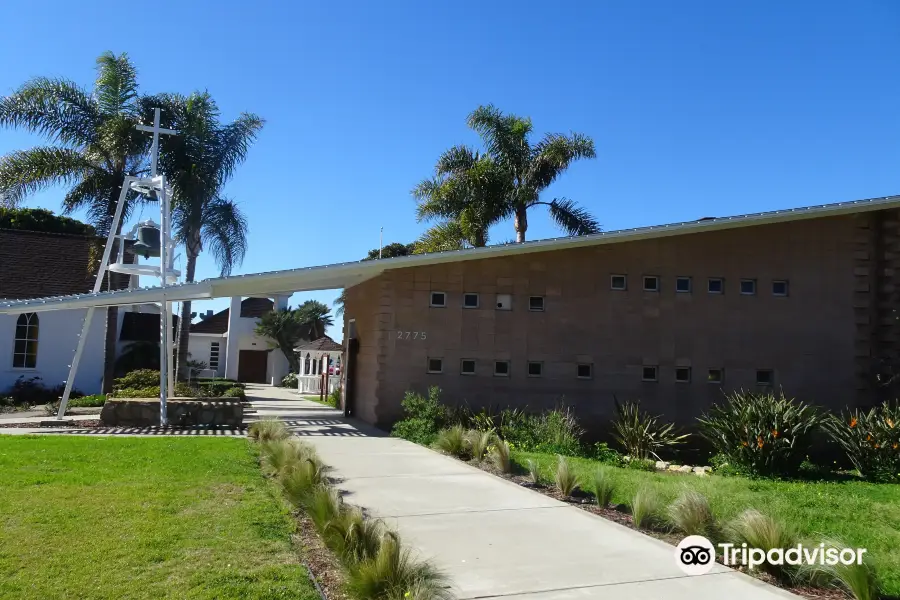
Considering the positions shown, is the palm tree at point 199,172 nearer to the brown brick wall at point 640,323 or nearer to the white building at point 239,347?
the brown brick wall at point 640,323

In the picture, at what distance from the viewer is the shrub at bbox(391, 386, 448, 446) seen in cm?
1422

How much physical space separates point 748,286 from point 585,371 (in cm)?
464

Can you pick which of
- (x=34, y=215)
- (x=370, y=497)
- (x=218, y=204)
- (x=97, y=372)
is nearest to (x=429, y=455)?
(x=370, y=497)

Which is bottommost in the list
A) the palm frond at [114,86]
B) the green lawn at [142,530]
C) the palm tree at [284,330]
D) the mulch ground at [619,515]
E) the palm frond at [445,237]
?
the mulch ground at [619,515]

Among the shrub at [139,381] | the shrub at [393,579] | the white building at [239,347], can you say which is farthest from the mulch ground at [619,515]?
the white building at [239,347]

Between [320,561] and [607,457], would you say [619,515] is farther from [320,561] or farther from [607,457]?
[607,457]

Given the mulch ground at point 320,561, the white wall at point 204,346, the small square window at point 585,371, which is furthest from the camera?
the white wall at point 204,346

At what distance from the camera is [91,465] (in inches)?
379

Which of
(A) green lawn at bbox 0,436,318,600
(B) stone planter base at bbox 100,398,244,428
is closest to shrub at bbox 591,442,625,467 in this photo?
(A) green lawn at bbox 0,436,318,600

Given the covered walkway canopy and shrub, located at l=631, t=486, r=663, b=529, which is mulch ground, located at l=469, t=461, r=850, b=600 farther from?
the covered walkway canopy

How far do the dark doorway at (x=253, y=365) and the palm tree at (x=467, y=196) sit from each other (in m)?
26.0

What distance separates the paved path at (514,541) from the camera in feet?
17.1

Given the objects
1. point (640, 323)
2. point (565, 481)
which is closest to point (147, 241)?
point (640, 323)

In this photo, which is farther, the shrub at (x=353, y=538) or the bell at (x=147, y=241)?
the bell at (x=147, y=241)
